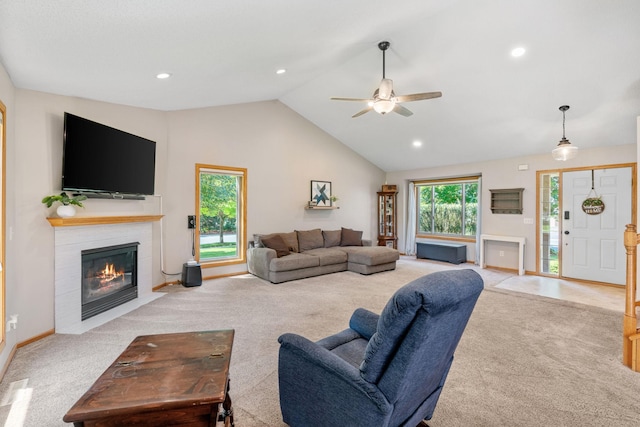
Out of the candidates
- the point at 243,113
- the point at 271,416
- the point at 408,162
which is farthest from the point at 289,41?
the point at 408,162

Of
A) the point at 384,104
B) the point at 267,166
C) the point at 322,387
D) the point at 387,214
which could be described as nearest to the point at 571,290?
the point at 387,214

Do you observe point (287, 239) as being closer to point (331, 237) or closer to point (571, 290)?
point (331, 237)

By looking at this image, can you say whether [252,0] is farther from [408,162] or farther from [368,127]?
[408,162]

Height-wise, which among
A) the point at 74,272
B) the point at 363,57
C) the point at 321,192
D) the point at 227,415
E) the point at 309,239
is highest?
the point at 363,57

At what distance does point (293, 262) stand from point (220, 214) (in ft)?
5.59

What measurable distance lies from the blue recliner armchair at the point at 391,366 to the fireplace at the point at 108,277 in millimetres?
3111

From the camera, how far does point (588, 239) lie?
5.41 metres

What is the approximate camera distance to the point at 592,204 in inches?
210

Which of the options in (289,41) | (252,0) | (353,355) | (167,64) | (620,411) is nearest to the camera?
(353,355)

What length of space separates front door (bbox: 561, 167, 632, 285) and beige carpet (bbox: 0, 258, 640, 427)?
190 cm

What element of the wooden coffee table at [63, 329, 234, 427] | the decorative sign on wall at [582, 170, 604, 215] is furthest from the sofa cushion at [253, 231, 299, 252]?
the decorative sign on wall at [582, 170, 604, 215]

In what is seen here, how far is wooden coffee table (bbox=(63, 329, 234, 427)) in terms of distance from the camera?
1.24 meters

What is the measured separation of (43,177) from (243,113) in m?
3.36

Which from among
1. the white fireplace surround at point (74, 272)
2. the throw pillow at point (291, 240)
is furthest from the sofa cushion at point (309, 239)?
the white fireplace surround at point (74, 272)
